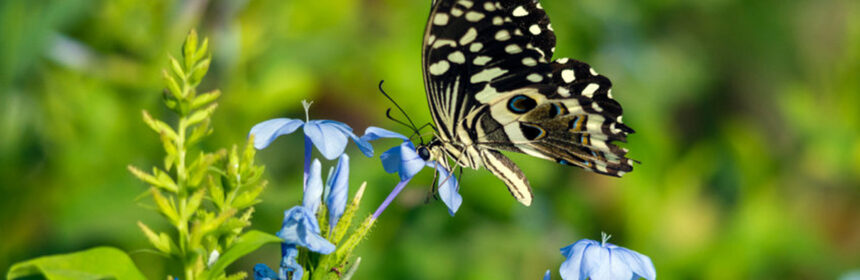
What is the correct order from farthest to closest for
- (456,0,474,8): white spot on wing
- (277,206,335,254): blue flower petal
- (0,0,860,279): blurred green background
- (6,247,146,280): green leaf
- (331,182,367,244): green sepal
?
(0,0,860,279): blurred green background < (456,0,474,8): white spot on wing < (331,182,367,244): green sepal < (277,206,335,254): blue flower petal < (6,247,146,280): green leaf

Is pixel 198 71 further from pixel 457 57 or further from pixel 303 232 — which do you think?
pixel 457 57

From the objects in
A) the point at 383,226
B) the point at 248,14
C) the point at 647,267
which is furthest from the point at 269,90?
the point at 647,267

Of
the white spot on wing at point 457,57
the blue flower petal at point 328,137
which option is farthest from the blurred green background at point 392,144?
the blue flower petal at point 328,137

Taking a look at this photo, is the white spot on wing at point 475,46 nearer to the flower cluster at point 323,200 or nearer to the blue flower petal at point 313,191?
the flower cluster at point 323,200

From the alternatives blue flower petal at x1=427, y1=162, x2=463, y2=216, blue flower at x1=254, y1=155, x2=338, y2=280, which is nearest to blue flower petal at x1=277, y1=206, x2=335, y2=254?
blue flower at x1=254, y1=155, x2=338, y2=280

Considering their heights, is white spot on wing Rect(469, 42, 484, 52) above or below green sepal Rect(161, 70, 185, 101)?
below

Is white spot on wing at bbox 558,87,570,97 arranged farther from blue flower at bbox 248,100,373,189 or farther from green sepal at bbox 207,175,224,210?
green sepal at bbox 207,175,224,210

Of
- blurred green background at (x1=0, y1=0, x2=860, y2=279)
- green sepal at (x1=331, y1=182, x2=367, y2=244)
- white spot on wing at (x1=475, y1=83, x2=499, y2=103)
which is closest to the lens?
green sepal at (x1=331, y1=182, x2=367, y2=244)
